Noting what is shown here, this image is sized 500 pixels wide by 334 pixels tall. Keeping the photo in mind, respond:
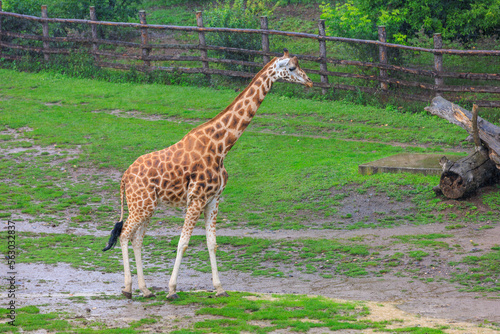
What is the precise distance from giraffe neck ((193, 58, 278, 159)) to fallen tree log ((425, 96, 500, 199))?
423 centimetres

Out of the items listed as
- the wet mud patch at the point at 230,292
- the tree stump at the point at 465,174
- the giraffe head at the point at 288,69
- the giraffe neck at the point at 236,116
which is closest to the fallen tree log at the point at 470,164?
the tree stump at the point at 465,174

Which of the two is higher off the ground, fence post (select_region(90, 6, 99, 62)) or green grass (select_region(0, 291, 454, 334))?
fence post (select_region(90, 6, 99, 62))

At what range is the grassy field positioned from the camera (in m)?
8.66

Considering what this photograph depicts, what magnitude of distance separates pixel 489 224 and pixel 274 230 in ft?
12.0

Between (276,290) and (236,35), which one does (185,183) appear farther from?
(236,35)

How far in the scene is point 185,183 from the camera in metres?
8.44

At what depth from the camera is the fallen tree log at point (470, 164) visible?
436 inches

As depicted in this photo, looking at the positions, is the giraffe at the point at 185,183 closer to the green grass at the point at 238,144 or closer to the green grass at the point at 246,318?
the green grass at the point at 246,318

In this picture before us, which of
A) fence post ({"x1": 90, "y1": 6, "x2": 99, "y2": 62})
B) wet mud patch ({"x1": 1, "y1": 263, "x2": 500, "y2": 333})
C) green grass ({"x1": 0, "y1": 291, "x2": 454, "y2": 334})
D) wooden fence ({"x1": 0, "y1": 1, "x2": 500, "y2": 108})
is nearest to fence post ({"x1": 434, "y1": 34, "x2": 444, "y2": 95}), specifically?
wooden fence ({"x1": 0, "y1": 1, "x2": 500, "y2": 108})

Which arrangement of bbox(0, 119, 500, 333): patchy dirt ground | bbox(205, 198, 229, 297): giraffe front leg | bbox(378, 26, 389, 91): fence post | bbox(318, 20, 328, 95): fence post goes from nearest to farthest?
bbox(0, 119, 500, 333): patchy dirt ground → bbox(205, 198, 229, 297): giraffe front leg → bbox(378, 26, 389, 91): fence post → bbox(318, 20, 328, 95): fence post

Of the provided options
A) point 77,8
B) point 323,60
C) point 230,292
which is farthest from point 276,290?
point 77,8

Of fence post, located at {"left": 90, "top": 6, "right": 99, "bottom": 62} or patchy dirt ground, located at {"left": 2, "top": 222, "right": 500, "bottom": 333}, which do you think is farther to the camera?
fence post, located at {"left": 90, "top": 6, "right": 99, "bottom": 62}

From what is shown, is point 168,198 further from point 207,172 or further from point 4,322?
point 4,322

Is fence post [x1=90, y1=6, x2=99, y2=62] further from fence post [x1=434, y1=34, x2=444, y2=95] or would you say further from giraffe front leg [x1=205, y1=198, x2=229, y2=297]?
giraffe front leg [x1=205, y1=198, x2=229, y2=297]
